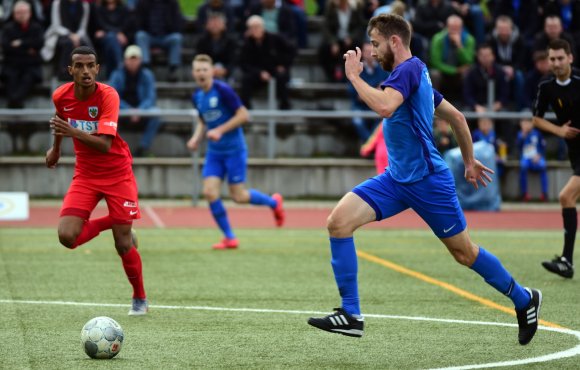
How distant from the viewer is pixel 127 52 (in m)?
20.5

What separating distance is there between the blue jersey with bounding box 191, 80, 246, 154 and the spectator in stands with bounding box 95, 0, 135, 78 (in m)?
6.80

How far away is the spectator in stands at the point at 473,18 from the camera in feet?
75.3

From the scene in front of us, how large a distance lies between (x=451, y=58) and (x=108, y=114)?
1364 centimetres

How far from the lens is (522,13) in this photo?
23.2 meters

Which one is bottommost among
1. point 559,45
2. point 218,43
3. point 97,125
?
point 218,43

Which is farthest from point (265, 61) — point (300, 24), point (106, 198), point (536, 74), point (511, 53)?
point (106, 198)

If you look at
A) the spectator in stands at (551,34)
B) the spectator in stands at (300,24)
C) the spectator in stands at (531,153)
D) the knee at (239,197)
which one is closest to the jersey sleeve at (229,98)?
the knee at (239,197)

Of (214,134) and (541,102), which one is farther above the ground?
(541,102)

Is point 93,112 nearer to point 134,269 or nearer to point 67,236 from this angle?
point 67,236

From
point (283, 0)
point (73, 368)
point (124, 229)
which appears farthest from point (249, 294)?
point (283, 0)

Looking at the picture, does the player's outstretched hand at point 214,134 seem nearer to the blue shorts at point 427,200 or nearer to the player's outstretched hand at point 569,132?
the player's outstretched hand at point 569,132

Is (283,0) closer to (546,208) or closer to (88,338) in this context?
(546,208)

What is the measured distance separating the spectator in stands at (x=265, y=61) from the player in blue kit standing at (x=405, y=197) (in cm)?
1353

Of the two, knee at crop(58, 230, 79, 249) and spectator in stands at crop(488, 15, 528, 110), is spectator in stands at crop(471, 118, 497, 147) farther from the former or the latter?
knee at crop(58, 230, 79, 249)
